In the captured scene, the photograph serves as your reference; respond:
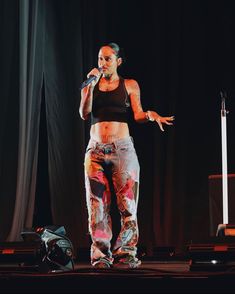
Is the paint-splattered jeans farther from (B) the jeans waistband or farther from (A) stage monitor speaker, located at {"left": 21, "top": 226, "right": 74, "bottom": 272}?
(A) stage monitor speaker, located at {"left": 21, "top": 226, "right": 74, "bottom": 272}

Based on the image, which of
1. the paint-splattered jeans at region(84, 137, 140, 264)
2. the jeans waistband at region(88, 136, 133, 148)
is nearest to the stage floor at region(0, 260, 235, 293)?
the paint-splattered jeans at region(84, 137, 140, 264)

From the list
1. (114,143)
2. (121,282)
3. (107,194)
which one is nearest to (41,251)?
(107,194)

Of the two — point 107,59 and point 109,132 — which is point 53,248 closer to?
point 109,132

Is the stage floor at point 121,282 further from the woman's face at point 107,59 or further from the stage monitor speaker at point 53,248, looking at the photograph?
the woman's face at point 107,59

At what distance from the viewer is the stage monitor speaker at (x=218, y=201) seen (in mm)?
5000

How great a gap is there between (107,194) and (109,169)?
0.47 feet

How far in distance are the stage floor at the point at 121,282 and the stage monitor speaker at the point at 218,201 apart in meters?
2.59

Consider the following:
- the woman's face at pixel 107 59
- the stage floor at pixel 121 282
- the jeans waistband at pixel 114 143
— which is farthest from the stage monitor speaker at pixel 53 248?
the woman's face at pixel 107 59

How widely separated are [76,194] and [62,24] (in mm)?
1556

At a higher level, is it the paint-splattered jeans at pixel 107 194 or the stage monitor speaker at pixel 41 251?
the paint-splattered jeans at pixel 107 194

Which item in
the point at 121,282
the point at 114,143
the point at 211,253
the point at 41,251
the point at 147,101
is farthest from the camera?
the point at 147,101

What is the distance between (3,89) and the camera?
5.81 meters

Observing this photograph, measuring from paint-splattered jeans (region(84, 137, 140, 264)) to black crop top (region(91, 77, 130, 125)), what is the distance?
15 cm

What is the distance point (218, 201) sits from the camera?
5137mm
